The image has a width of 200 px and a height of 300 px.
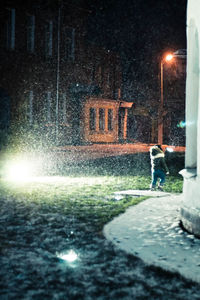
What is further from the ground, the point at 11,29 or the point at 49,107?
the point at 11,29

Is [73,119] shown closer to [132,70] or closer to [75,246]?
[132,70]

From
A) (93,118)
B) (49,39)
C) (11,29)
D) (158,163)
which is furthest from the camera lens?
(93,118)

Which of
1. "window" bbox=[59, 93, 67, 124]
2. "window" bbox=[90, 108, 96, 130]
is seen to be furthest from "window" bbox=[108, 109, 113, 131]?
"window" bbox=[59, 93, 67, 124]

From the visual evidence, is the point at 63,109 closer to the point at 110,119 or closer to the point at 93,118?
the point at 93,118

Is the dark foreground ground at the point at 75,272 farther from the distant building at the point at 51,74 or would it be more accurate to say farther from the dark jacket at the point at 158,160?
the distant building at the point at 51,74

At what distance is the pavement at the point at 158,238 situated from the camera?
4.58 metres

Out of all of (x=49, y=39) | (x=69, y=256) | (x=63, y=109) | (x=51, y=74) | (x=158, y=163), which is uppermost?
(x=49, y=39)

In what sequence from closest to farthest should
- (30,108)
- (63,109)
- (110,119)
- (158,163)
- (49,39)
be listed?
1. (158,163)
2. (30,108)
3. (49,39)
4. (63,109)
5. (110,119)

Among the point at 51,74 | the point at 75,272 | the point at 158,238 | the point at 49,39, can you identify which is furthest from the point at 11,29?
the point at 75,272

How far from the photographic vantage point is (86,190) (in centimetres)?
1034

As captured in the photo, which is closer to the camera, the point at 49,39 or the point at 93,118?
the point at 49,39

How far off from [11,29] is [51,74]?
12.4ft

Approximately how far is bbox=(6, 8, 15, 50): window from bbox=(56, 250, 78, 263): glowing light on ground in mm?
21265

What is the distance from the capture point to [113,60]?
1289 inches
